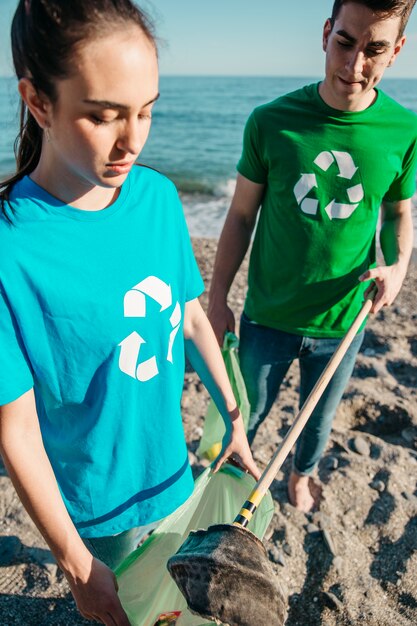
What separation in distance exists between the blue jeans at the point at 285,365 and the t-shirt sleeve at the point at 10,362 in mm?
1388

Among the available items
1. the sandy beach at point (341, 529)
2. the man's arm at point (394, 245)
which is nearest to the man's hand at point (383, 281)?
the man's arm at point (394, 245)

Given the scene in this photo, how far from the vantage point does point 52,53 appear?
99 cm

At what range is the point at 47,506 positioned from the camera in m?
1.18

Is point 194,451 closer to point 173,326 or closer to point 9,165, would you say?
point 173,326

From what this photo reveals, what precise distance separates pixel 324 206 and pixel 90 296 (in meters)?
1.20

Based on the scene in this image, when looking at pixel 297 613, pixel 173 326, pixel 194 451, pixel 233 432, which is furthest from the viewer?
pixel 194 451

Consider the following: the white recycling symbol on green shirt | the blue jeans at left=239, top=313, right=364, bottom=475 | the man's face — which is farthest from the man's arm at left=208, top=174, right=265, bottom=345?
the man's face

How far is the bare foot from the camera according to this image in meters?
2.73

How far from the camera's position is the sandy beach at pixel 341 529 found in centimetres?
222

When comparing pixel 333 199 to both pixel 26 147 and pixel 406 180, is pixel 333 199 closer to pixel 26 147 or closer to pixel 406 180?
pixel 406 180

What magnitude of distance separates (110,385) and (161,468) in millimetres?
378

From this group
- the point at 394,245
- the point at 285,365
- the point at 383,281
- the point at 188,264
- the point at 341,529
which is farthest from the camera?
the point at 341,529

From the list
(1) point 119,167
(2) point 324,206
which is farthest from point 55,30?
(2) point 324,206

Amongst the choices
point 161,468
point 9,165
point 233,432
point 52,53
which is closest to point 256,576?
point 161,468
